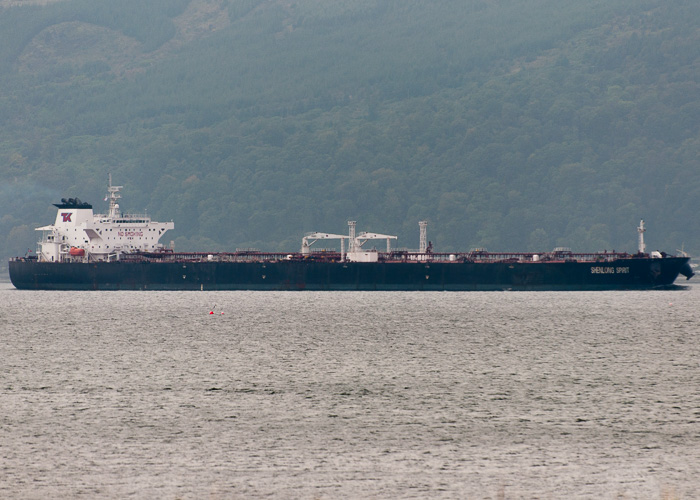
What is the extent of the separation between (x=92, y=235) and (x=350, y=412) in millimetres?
82548

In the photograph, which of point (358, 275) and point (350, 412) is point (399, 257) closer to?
point (358, 275)

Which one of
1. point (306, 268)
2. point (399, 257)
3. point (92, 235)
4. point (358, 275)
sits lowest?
point (358, 275)

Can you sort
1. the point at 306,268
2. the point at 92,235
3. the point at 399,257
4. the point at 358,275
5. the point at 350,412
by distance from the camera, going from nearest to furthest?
the point at 350,412 → the point at 358,275 → the point at 306,268 → the point at 399,257 → the point at 92,235

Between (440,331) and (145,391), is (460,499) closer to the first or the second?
(145,391)

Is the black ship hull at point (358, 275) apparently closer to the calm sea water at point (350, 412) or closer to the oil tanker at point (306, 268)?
the oil tanker at point (306, 268)

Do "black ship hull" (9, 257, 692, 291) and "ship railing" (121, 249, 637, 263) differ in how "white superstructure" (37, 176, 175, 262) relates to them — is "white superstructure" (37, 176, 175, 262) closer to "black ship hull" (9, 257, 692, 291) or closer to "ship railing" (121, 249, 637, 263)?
"ship railing" (121, 249, 637, 263)

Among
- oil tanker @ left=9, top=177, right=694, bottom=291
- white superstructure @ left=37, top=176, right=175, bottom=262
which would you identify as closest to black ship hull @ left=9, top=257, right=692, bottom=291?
oil tanker @ left=9, top=177, right=694, bottom=291

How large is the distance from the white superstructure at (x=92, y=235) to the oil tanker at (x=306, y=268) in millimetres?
119

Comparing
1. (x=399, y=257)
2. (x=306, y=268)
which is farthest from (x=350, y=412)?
(x=399, y=257)

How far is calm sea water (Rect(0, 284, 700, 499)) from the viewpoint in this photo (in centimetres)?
2391

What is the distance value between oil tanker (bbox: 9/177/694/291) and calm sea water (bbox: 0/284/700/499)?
29463 millimetres

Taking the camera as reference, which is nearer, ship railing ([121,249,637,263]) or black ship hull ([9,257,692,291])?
black ship hull ([9,257,692,291])

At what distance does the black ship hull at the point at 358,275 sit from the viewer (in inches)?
3692

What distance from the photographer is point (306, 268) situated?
3875 inches
